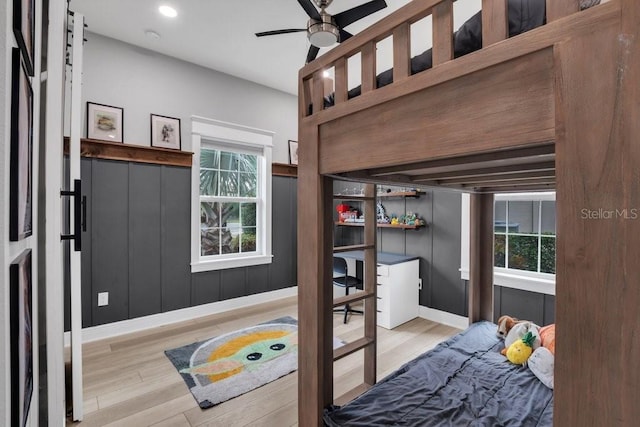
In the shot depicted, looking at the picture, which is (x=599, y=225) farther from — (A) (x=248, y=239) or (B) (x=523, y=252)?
(A) (x=248, y=239)

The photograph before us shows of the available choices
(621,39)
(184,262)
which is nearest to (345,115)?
(621,39)

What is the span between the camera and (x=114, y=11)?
2.53 meters

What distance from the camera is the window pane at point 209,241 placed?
3555 millimetres

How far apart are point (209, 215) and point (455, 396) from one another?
297 cm

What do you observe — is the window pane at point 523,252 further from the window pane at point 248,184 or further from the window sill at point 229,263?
the window pane at point 248,184

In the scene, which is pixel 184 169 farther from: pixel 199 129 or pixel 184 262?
pixel 184 262

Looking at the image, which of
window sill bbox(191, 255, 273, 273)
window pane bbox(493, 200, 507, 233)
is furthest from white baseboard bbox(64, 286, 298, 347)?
window pane bbox(493, 200, 507, 233)

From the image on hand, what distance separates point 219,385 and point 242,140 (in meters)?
2.65

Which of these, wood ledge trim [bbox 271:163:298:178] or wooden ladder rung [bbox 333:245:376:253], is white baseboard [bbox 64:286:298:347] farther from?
wooden ladder rung [bbox 333:245:376:253]

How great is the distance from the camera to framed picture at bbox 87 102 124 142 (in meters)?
2.78

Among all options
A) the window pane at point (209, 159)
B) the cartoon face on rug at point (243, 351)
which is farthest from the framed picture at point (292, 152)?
the cartoon face on rug at point (243, 351)

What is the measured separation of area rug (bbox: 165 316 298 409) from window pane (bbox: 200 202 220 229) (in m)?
1.30

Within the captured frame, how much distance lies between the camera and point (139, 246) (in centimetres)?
303

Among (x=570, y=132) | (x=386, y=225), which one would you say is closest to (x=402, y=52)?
(x=570, y=132)
